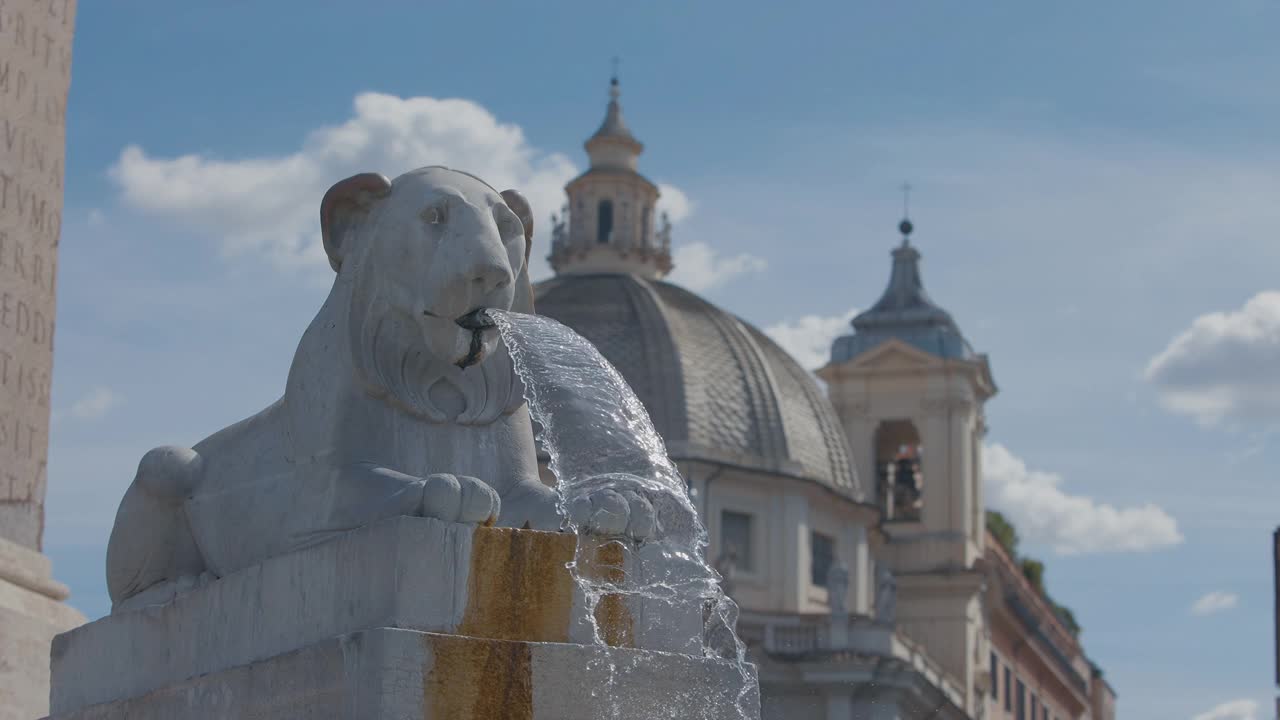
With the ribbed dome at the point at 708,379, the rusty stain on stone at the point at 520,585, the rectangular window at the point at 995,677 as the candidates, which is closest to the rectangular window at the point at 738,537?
the ribbed dome at the point at 708,379

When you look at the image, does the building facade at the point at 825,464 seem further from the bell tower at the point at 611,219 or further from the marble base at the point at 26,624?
the marble base at the point at 26,624

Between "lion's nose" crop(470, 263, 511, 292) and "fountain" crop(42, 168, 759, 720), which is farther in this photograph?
"lion's nose" crop(470, 263, 511, 292)

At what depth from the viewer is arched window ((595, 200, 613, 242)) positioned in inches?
2847

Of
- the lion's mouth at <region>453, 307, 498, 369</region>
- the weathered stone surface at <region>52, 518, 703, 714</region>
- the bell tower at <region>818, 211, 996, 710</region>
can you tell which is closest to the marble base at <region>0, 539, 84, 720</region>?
the weathered stone surface at <region>52, 518, 703, 714</region>

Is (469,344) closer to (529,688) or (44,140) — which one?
(529,688)

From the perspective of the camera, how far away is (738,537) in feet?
211

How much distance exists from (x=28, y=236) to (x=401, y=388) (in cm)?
629

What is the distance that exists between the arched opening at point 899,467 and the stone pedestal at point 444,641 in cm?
7090

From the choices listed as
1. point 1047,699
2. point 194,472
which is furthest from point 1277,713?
point 194,472

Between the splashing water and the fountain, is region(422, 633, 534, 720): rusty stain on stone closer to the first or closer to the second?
the fountain

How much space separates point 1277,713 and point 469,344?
166 ft

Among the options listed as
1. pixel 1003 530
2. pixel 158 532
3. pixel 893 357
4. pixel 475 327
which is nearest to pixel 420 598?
pixel 475 327

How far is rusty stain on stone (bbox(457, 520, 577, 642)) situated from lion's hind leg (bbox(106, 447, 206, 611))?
4.83ft

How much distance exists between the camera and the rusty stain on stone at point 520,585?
661cm
